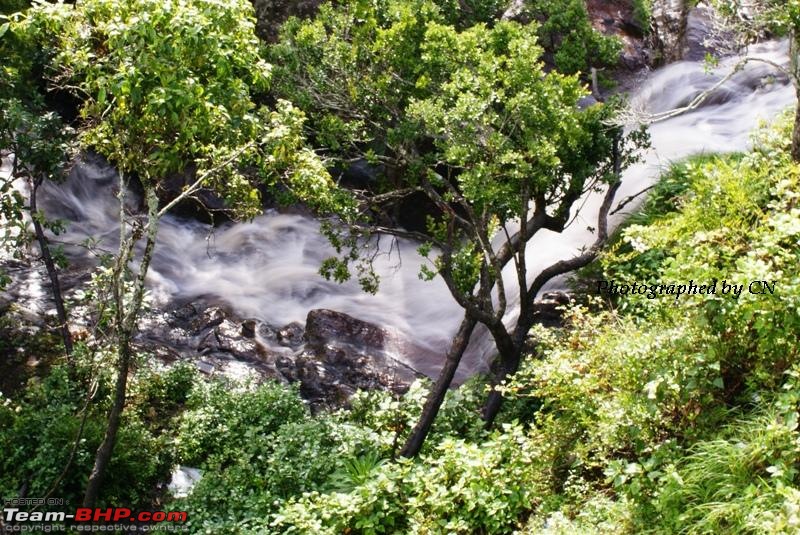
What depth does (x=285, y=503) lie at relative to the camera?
6.83m

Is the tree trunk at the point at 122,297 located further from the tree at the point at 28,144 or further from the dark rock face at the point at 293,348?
the dark rock face at the point at 293,348

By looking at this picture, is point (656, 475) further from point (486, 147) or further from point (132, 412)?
point (132, 412)

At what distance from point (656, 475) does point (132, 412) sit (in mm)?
6205

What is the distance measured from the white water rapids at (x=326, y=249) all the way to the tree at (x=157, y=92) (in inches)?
222

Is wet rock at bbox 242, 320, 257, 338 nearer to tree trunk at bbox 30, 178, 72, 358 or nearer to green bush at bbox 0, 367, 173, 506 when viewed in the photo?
tree trunk at bbox 30, 178, 72, 358

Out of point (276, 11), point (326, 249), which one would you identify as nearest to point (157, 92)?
point (326, 249)

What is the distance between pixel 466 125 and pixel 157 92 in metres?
3.59

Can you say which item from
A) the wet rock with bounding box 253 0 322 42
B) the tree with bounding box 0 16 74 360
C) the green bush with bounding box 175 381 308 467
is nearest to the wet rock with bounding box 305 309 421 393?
the green bush with bounding box 175 381 308 467

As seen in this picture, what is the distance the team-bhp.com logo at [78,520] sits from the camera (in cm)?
698

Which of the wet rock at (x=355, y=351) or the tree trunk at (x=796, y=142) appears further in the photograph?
the wet rock at (x=355, y=351)

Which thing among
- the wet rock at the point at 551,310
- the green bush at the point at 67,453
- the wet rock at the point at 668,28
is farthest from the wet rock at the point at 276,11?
the green bush at the point at 67,453

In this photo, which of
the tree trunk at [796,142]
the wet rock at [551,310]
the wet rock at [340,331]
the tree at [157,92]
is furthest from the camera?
the wet rock at [340,331]

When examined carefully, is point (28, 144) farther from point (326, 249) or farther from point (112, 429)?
point (326, 249)

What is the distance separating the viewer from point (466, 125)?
26.2 ft
